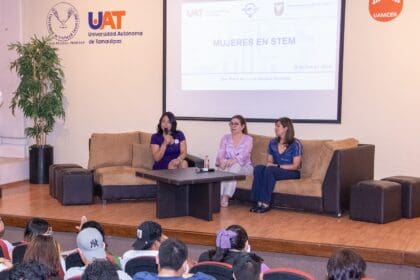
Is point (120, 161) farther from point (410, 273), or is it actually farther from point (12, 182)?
point (410, 273)

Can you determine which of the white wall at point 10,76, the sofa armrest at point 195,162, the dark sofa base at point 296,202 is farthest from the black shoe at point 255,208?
the white wall at point 10,76

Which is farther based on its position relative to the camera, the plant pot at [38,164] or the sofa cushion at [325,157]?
the plant pot at [38,164]

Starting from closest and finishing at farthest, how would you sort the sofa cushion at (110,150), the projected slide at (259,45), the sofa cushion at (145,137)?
the projected slide at (259,45)
the sofa cushion at (110,150)
the sofa cushion at (145,137)

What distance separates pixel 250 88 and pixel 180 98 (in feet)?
3.39

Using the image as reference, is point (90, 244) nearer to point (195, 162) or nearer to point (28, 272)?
point (28, 272)

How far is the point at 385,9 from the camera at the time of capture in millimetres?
6836

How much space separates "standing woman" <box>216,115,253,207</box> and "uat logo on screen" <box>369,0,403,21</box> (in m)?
1.98

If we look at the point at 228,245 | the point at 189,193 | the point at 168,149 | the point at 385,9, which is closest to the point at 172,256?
the point at 228,245

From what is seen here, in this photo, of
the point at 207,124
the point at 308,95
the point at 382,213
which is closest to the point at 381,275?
the point at 382,213

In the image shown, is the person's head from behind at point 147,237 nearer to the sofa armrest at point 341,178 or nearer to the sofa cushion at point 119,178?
the sofa armrest at point 341,178

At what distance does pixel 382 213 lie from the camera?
5.87 m

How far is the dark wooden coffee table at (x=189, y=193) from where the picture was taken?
6.00 m

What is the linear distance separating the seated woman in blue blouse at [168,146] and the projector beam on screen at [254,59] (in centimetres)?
95

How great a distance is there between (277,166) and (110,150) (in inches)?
89.5
